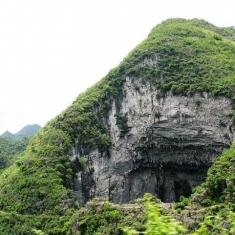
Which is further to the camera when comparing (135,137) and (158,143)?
(135,137)

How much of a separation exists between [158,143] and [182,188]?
488 cm

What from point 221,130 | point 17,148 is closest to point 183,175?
point 221,130

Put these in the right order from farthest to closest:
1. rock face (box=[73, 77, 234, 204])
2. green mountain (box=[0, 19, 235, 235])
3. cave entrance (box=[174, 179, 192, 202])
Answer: cave entrance (box=[174, 179, 192, 202]), rock face (box=[73, 77, 234, 204]), green mountain (box=[0, 19, 235, 235])

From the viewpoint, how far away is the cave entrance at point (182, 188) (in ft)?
127

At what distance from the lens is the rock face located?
36.3m

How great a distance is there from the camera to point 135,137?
39.3 metres

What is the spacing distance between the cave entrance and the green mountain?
93 mm

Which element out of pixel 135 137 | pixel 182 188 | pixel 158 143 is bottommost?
pixel 182 188

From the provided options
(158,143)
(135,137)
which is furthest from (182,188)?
(135,137)

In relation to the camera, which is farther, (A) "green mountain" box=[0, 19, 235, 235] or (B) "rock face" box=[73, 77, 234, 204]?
(B) "rock face" box=[73, 77, 234, 204]

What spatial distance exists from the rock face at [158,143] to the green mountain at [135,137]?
9cm

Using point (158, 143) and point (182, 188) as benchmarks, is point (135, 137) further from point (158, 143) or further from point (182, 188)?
point (182, 188)

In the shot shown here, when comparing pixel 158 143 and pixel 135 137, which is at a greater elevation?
pixel 135 137

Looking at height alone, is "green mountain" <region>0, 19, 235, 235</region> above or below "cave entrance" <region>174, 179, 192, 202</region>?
above
